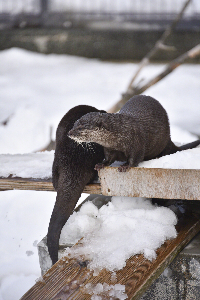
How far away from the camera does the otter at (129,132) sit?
5.02 feet

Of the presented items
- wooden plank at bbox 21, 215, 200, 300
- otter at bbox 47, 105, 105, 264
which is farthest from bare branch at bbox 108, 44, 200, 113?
wooden plank at bbox 21, 215, 200, 300

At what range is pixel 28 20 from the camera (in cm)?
651

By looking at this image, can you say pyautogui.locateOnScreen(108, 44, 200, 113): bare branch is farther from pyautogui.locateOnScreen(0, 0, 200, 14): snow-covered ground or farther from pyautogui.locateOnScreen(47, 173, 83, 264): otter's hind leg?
pyautogui.locateOnScreen(0, 0, 200, 14): snow-covered ground

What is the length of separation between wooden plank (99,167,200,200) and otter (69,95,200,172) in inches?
1.8

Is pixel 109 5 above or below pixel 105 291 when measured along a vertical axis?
below

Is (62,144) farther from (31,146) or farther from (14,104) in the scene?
(14,104)

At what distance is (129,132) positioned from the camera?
1618 millimetres

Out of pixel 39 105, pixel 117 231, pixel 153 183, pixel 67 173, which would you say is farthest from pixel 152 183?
pixel 39 105

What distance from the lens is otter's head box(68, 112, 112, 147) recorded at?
150cm

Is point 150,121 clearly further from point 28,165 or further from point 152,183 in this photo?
point 28,165

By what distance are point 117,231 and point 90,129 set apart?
0.42 m

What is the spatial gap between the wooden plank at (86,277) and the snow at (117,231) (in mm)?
27

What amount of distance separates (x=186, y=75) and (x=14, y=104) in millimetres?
2899

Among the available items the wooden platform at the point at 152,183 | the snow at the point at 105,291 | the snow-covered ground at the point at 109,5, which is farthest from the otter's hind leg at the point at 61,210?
the snow-covered ground at the point at 109,5
